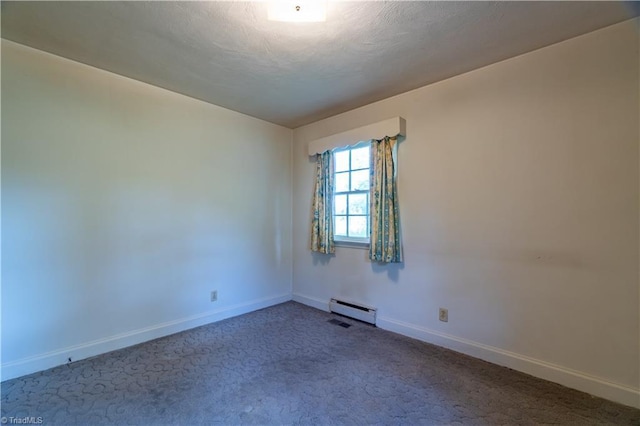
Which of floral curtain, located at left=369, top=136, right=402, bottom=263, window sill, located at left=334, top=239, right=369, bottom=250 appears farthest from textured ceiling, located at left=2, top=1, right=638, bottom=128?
window sill, located at left=334, top=239, right=369, bottom=250

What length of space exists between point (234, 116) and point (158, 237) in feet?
5.53

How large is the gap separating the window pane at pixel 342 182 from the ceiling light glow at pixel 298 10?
76.8 inches

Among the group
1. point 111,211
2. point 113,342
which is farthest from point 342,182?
point 113,342

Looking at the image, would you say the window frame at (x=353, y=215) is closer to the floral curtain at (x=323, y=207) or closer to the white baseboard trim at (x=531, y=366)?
the floral curtain at (x=323, y=207)

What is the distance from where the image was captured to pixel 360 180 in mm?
3438

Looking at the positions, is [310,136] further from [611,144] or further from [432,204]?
[611,144]

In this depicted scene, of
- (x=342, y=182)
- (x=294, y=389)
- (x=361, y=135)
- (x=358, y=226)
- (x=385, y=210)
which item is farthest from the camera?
(x=342, y=182)

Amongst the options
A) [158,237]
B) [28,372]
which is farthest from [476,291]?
[28,372]

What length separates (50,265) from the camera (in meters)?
2.31

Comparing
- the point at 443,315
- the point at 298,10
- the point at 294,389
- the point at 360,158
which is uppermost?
the point at 298,10

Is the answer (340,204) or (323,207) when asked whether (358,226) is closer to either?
(340,204)

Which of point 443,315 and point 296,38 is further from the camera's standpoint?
point 443,315

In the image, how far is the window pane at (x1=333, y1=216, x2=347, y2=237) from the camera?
11.8ft

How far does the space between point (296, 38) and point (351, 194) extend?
6.15 feet
